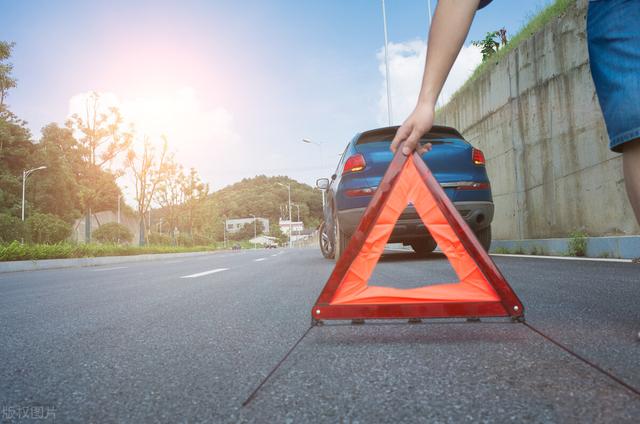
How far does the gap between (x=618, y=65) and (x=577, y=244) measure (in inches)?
231

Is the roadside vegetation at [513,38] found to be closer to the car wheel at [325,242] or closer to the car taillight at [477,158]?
the car taillight at [477,158]

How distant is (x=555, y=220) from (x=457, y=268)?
22.7 feet

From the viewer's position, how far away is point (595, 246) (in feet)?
20.1

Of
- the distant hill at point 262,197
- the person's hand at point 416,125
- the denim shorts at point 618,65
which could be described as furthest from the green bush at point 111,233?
the distant hill at point 262,197

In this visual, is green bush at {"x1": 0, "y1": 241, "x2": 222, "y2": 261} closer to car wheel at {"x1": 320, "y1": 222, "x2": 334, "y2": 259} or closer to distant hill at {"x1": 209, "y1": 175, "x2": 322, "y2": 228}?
car wheel at {"x1": 320, "y1": 222, "x2": 334, "y2": 259}

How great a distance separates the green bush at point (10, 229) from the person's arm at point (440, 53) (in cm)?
2182

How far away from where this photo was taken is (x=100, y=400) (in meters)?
1.17

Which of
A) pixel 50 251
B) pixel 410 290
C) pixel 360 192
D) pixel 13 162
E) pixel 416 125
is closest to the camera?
pixel 416 125

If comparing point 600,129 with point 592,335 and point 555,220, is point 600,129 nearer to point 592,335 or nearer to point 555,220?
point 555,220

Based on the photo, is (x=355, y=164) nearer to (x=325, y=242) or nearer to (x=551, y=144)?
(x=325, y=242)

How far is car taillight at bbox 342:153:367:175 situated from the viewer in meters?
5.19

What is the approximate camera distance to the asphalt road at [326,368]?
1.03 meters

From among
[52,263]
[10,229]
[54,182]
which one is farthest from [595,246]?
[54,182]

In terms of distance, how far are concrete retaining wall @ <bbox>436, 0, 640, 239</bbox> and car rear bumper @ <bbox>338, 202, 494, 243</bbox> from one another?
236 centimetres
